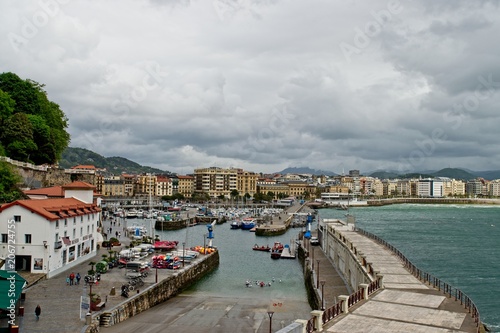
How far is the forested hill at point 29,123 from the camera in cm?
5931

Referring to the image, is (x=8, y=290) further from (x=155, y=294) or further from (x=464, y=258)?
(x=464, y=258)

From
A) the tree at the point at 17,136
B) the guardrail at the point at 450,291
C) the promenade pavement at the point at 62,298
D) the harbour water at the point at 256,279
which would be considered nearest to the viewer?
the guardrail at the point at 450,291

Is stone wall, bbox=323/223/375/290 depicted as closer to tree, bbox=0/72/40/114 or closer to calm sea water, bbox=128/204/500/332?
calm sea water, bbox=128/204/500/332

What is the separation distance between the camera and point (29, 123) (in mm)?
61531

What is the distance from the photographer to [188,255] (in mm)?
48094

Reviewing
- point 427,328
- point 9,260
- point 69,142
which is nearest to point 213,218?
point 69,142

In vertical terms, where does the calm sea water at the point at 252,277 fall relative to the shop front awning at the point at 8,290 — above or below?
below

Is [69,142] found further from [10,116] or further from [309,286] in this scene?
[309,286]

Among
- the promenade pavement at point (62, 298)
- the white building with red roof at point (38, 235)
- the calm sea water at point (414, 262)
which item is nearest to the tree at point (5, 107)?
the white building with red roof at point (38, 235)

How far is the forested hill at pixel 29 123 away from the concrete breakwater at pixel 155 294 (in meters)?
26.3

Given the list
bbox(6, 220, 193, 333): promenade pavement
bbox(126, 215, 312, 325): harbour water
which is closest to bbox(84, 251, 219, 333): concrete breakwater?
bbox(6, 220, 193, 333): promenade pavement

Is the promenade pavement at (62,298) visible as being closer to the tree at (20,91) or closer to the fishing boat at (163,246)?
the fishing boat at (163,246)

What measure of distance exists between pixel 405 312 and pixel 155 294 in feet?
60.2

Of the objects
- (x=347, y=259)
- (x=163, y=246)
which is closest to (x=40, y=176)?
(x=163, y=246)
